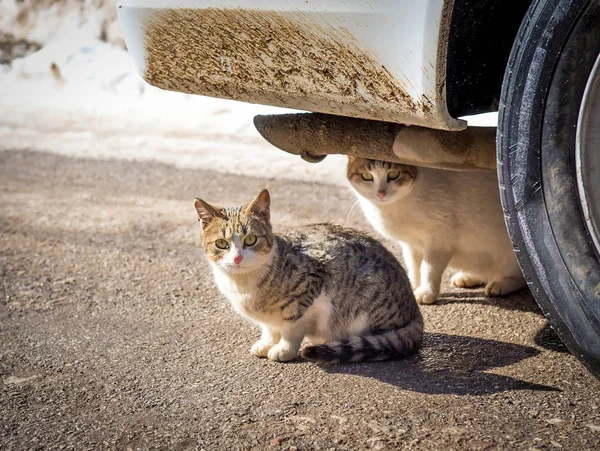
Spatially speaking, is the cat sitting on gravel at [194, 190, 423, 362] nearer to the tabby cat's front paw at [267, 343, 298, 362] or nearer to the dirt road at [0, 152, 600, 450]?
the tabby cat's front paw at [267, 343, 298, 362]

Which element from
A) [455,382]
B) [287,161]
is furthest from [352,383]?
[287,161]

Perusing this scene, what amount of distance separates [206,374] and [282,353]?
36cm

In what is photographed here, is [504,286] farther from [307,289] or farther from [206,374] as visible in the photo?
[206,374]

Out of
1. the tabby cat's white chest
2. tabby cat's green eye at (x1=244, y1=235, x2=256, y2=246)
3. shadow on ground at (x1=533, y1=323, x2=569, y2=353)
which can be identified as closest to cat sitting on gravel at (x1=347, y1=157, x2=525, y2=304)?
shadow on ground at (x1=533, y1=323, x2=569, y2=353)

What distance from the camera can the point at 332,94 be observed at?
2932 mm

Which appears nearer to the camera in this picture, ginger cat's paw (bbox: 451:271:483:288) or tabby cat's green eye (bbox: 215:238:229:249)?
tabby cat's green eye (bbox: 215:238:229:249)

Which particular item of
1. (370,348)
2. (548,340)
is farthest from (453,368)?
(548,340)

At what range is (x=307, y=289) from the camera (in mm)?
3586

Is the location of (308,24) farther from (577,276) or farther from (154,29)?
(577,276)

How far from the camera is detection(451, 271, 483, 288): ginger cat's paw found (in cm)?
459

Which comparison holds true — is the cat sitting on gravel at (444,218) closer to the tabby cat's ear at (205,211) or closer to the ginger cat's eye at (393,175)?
the ginger cat's eye at (393,175)

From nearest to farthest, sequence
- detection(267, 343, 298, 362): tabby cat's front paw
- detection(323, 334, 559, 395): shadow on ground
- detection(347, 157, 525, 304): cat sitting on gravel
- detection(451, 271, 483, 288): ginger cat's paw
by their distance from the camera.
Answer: detection(323, 334, 559, 395): shadow on ground
detection(267, 343, 298, 362): tabby cat's front paw
detection(347, 157, 525, 304): cat sitting on gravel
detection(451, 271, 483, 288): ginger cat's paw

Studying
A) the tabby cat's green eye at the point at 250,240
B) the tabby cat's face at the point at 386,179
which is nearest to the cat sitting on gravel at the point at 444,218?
the tabby cat's face at the point at 386,179

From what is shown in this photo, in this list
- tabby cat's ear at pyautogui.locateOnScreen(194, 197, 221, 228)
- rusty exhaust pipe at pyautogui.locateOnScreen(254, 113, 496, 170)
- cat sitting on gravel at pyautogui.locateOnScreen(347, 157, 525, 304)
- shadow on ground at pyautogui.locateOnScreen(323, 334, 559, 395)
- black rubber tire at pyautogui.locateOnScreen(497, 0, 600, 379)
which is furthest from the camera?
cat sitting on gravel at pyautogui.locateOnScreen(347, 157, 525, 304)
